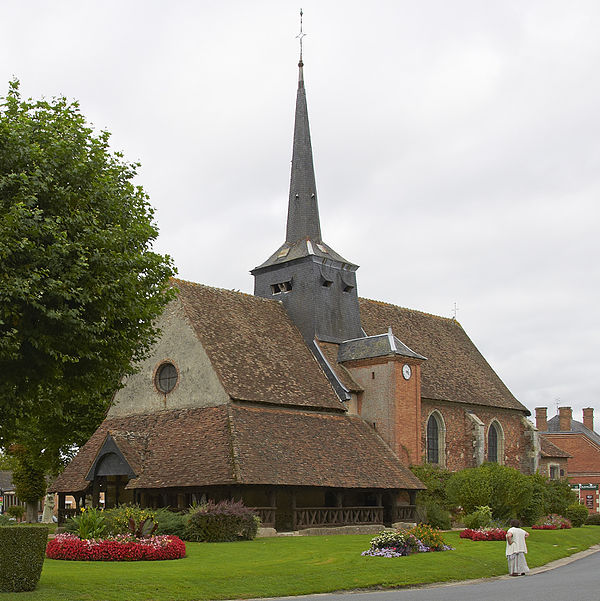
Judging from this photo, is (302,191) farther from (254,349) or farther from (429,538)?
(429,538)

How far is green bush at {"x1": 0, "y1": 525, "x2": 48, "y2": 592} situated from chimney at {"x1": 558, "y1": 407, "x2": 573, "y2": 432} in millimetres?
71752

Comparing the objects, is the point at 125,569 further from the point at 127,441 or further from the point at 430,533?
the point at 127,441

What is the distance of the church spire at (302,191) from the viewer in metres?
44.6

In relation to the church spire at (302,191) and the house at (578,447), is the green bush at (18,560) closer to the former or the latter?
the church spire at (302,191)

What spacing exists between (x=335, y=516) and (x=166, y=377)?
9592 millimetres

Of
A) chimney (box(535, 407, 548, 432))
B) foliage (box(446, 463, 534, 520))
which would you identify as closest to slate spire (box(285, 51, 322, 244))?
foliage (box(446, 463, 534, 520))

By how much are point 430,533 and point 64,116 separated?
1611 centimetres

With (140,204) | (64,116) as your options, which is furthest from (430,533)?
(64,116)

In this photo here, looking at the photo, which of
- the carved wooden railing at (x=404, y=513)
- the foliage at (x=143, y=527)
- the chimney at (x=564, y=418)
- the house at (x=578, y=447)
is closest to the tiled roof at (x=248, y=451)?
the carved wooden railing at (x=404, y=513)

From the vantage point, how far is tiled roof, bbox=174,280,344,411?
3519 centimetres

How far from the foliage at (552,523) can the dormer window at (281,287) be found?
16897mm

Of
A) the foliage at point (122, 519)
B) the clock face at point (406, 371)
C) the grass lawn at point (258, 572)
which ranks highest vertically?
the clock face at point (406, 371)

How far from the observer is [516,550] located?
873 inches

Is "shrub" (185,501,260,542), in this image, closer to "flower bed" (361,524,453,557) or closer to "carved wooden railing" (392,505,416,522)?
"flower bed" (361,524,453,557)
